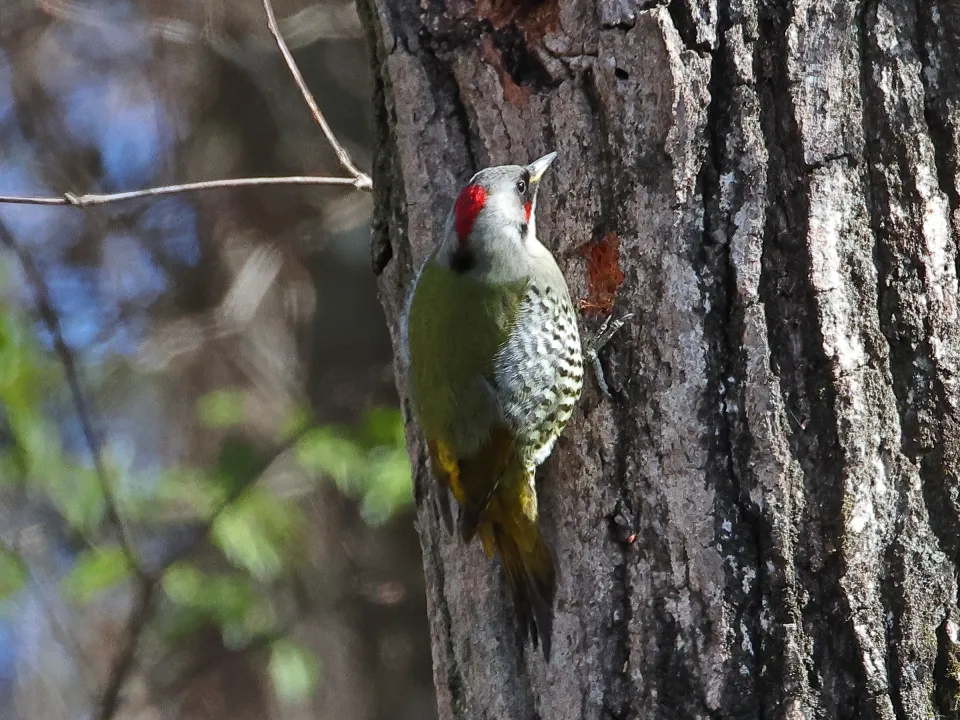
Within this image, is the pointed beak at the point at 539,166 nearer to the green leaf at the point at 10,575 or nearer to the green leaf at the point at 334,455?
the green leaf at the point at 334,455

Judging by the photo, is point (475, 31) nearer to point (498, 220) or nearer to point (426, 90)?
point (426, 90)

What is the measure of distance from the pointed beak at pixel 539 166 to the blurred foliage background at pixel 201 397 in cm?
188

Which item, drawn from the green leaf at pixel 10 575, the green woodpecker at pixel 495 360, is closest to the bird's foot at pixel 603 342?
the green woodpecker at pixel 495 360

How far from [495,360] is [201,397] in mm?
3999

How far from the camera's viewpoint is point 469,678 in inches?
94.5

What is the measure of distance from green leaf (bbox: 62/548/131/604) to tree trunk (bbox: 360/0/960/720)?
7.40ft

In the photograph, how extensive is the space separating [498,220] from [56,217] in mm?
5093

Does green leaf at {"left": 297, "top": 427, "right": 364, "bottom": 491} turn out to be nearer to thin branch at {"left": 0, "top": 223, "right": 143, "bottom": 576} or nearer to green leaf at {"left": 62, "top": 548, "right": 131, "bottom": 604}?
green leaf at {"left": 62, "top": 548, "right": 131, "bottom": 604}

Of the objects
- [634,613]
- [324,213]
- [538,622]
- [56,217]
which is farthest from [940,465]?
[56,217]

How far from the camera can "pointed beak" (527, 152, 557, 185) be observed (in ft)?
7.94

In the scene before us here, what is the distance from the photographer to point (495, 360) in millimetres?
2840

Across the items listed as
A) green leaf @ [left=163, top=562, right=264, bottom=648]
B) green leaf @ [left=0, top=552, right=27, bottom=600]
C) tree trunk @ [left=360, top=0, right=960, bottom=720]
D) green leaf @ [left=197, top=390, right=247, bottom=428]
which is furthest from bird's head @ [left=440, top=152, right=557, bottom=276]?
green leaf @ [left=0, top=552, right=27, bottom=600]

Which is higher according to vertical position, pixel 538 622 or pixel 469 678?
pixel 538 622

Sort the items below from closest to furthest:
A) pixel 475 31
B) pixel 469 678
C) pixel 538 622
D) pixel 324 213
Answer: pixel 538 622 → pixel 469 678 → pixel 475 31 → pixel 324 213
